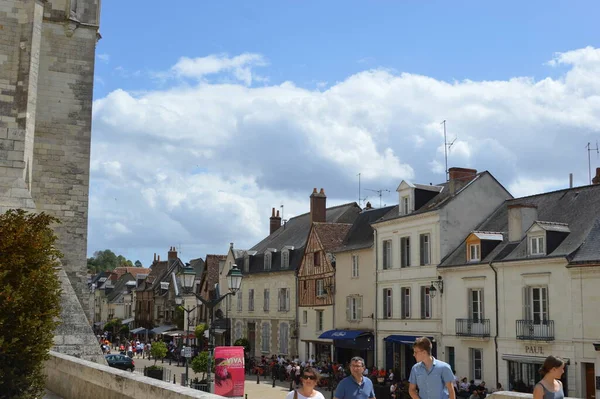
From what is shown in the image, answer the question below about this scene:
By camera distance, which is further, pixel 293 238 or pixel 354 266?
pixel 293 238

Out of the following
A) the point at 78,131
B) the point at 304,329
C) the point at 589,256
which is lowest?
the point at 304,329

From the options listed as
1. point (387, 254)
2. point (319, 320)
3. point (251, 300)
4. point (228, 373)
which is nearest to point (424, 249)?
point (387, 254)

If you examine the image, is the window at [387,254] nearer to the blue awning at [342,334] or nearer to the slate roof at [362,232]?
the slate roof at [362,232]

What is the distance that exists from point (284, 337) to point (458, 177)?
52.4 ft

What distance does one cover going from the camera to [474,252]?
1065 inches

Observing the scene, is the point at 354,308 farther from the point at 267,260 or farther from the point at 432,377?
the point at 432,377

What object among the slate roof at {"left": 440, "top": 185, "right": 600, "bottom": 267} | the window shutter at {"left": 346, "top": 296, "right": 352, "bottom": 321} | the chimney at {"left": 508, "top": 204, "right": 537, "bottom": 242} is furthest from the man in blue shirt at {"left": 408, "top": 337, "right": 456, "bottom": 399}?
the window shutter at {"left": 346, "top": 296, "right": 352, "bottom": 321}

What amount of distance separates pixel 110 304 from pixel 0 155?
6970cm

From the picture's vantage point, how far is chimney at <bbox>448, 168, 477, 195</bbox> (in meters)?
30.2

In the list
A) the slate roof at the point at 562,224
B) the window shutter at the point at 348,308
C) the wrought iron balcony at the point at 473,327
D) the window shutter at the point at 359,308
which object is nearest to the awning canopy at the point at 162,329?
the window shutter at the point at 348,308

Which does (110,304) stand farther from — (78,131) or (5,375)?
(5,375)

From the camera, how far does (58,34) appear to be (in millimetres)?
19391

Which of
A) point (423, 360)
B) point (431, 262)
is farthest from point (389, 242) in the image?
point (423, 360)

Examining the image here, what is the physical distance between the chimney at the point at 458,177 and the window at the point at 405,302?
4.59 metres
